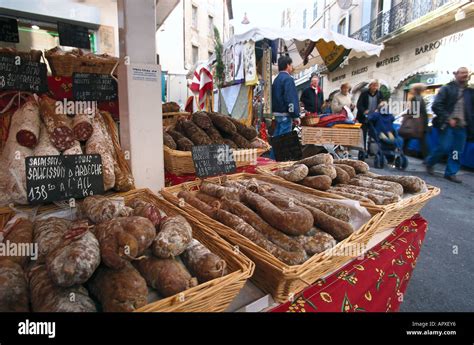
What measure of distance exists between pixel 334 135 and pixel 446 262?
2550mm

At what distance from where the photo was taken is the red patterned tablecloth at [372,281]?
1.16 metres

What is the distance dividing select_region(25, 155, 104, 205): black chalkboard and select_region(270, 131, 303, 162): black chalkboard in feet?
8.87

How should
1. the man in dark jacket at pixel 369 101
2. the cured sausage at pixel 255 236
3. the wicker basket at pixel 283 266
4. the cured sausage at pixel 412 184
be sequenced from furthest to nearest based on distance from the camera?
the man in dark jacket at pixel 369 101, the cured sausage at pixel 412 184, the cured sausage at pixel 255 236, the wicker basket at pixel 283 266

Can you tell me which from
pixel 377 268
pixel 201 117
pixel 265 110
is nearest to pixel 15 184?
pixel 201 117

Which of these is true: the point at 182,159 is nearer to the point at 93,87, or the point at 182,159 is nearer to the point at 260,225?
the point at 93,87

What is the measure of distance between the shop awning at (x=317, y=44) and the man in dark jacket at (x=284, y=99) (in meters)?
0.52

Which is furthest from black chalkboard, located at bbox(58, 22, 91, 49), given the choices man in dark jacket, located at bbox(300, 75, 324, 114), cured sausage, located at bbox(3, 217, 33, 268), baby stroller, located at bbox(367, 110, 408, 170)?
baby stroller, located at bbox(367, 110, 408, 170)

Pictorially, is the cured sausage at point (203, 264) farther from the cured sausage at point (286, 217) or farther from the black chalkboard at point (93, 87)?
the black chalkboard at point (93, 87)

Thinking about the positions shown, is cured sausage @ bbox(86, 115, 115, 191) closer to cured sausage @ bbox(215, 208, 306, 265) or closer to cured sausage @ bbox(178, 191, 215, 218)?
cured sausage @ bbox(178, 191, 215, 218)

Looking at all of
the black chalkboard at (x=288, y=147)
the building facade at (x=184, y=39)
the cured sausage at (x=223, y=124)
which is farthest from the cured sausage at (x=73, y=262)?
the building facade at (x=184, y=39)

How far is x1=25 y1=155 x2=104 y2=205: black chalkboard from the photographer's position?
140 centimetres

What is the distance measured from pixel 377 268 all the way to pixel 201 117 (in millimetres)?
1982

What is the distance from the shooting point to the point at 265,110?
19.0 feet

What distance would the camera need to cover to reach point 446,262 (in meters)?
2.85
